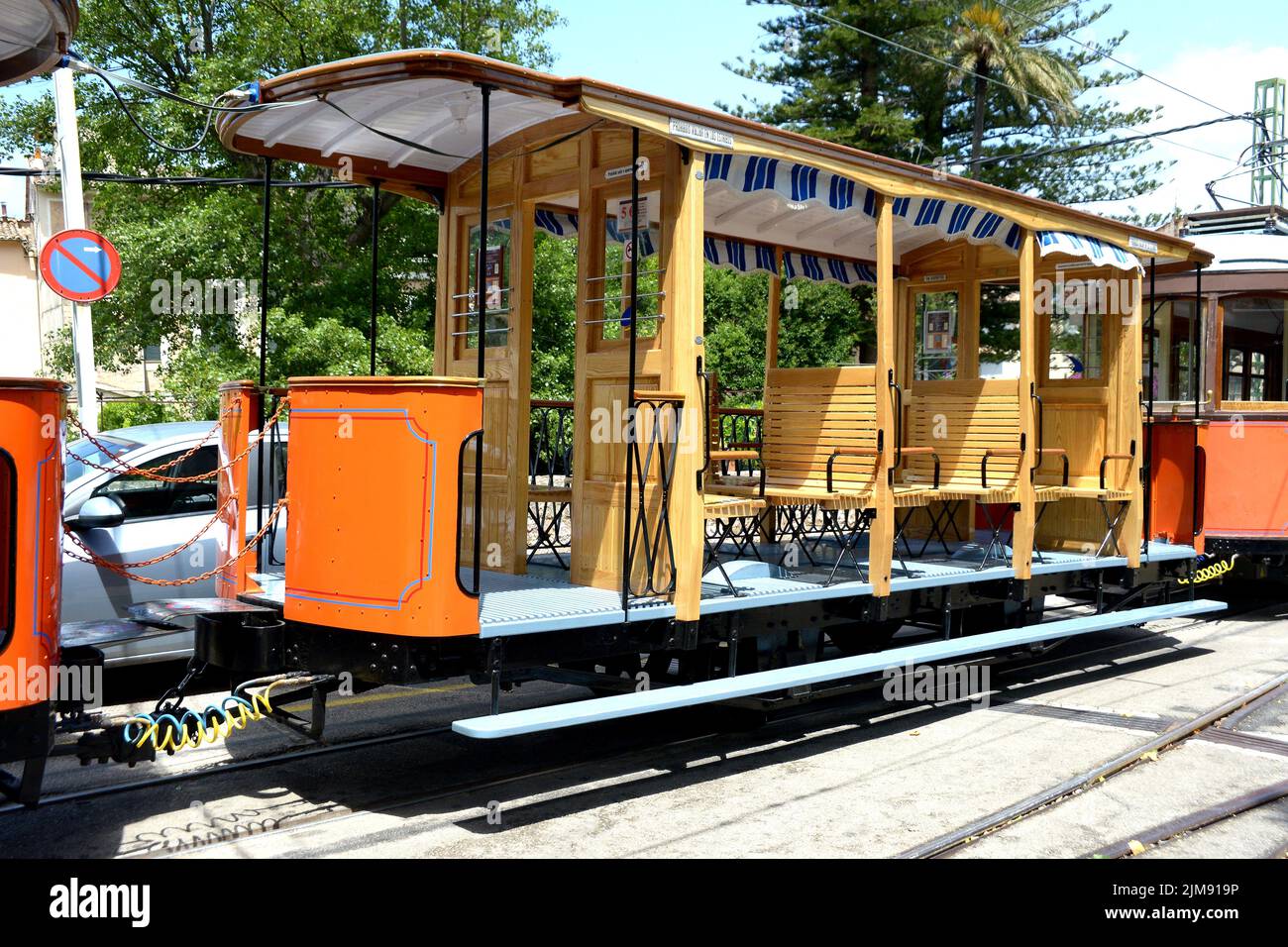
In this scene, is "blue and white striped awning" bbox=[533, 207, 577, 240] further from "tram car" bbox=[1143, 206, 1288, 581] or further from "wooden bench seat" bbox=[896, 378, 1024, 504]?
"tram car" bbox=[1143, 206, 1288, 581]

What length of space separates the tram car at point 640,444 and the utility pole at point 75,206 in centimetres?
368

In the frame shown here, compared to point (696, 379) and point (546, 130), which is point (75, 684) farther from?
point (546, 130)

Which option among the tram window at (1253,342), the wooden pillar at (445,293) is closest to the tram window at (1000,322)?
the tram window at (1253,342)

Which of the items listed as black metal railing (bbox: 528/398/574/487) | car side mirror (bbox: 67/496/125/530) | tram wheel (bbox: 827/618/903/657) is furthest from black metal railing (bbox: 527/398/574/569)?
car side mirror (bbox: 67/496/125/530)

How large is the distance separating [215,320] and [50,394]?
38.9 ft

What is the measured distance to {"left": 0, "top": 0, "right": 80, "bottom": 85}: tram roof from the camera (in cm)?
497

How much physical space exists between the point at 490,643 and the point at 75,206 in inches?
297

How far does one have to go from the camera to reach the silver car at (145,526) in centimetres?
716

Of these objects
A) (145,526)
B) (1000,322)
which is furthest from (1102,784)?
(1000,322)

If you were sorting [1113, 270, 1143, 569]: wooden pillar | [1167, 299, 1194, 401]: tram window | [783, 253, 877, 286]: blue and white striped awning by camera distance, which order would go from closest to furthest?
[1113, 270, 1143, 569]: wooden pillar
[783, 253, 877, 286]: blue and white striped awning
[1167, 299, 1194, 401]: tram window

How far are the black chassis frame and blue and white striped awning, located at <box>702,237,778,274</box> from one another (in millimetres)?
3085

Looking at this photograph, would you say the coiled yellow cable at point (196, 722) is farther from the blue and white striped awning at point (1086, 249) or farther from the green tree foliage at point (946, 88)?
the green tree foliage at point (946, 88)

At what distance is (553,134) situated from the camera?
678 cm

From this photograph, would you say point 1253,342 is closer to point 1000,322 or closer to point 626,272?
point 1000,322
